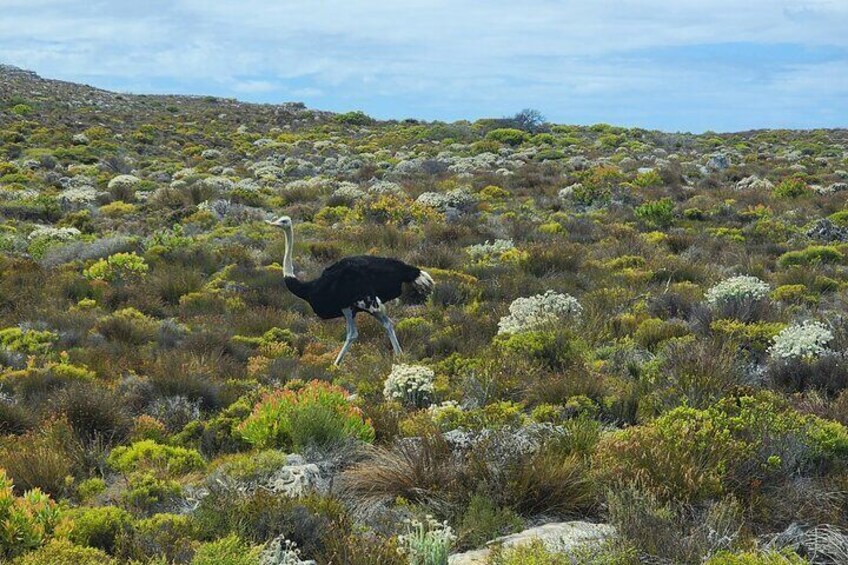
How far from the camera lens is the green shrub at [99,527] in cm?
475

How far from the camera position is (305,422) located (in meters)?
6.48

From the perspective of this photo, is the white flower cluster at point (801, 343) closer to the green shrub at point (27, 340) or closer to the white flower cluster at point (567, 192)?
the green shrub at point (27, 340)

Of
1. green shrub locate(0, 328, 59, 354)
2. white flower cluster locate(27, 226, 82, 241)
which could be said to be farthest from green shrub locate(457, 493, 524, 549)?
white flower cluster locate(27, 226, 82, 241)

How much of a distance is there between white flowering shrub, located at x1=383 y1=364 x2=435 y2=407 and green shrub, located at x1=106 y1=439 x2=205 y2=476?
6.87ft

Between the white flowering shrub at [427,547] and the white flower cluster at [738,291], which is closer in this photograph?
the white flowering shrub at [427,547]

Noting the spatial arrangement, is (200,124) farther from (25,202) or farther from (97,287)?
(97,287)

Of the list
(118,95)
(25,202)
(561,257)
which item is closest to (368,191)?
(25,202)

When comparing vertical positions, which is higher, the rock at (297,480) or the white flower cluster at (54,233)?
the white flower cluster at (54,233)

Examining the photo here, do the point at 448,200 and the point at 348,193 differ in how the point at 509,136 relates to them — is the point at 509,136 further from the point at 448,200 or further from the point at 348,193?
the point at 448,200

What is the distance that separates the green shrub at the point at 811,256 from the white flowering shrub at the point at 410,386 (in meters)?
9.06

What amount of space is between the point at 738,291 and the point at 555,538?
7.32m

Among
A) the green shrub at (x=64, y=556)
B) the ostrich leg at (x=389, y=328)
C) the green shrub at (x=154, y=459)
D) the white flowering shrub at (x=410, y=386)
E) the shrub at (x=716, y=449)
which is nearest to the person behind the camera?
the green shrub at (x=64, y=556)

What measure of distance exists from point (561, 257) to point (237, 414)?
7708 mm

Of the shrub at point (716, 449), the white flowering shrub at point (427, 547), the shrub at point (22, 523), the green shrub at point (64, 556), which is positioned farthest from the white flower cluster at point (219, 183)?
the white flowering shrub at point (427, 547)
